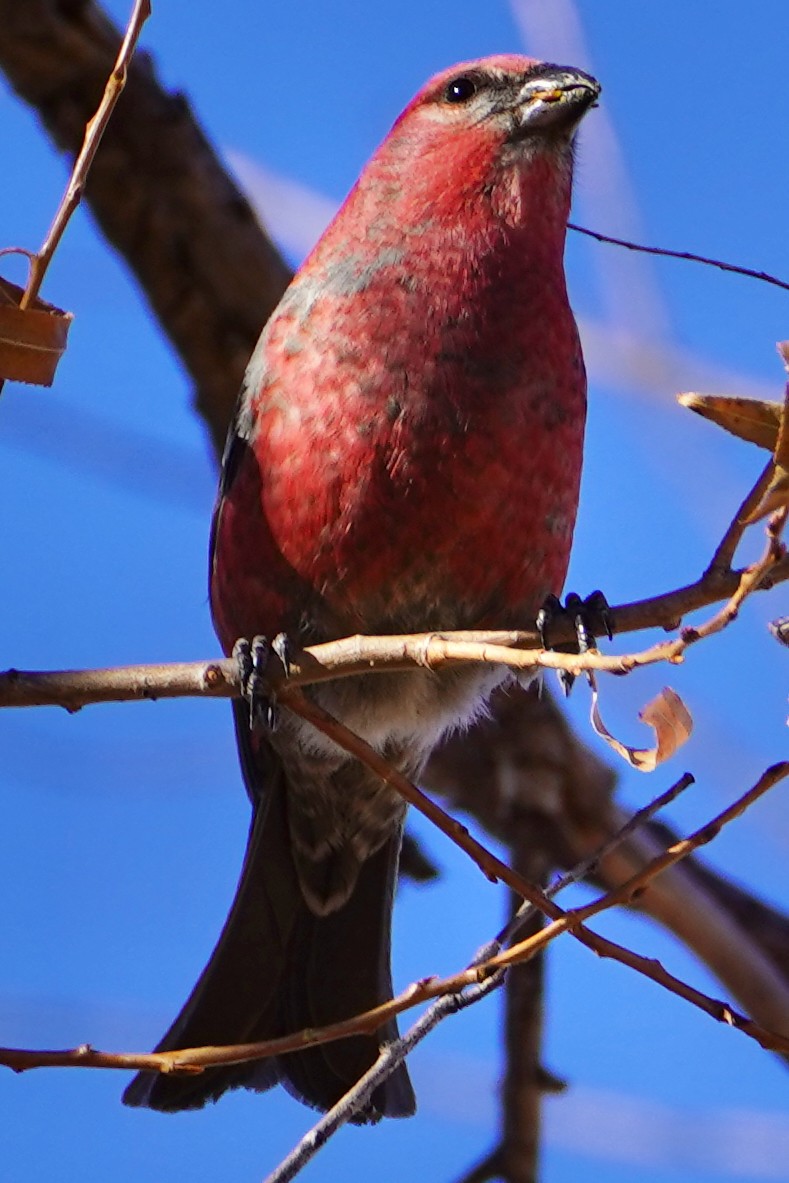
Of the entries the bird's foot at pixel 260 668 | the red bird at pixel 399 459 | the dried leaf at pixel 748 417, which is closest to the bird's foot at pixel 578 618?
the red bird at pixel 399 459

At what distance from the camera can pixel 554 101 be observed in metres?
3.34

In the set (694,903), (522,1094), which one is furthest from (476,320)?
(694,903)

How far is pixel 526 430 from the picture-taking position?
3100 millimetres

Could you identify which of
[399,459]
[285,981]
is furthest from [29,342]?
[285,981]

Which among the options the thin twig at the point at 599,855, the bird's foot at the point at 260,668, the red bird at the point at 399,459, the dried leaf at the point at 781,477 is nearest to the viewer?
the dried leaf at the point at 781,477

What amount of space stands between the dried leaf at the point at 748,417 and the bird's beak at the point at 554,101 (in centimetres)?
162

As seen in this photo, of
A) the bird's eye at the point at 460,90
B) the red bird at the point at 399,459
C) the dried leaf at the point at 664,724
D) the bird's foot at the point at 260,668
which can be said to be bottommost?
the dried leaf at the point at 664,724

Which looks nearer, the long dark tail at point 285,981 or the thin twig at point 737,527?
the thin twig at point 737,527

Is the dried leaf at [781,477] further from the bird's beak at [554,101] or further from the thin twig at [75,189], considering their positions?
the bird's beak at [554,101]

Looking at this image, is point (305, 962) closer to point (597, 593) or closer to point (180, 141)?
point (597, 593)

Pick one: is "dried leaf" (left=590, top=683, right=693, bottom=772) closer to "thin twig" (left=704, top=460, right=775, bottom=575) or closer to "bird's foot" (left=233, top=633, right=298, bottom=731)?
"thin twig" (left=704, top=460, right=775, bottom=575)

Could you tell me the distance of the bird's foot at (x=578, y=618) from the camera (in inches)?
110

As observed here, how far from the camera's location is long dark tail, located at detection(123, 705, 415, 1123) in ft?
11.2

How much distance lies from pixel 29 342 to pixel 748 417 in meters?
0.88
